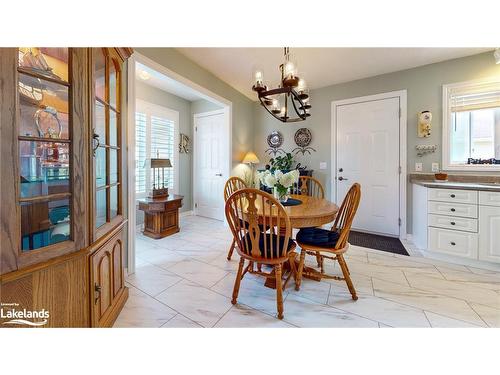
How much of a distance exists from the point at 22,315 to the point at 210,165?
12.0 ft

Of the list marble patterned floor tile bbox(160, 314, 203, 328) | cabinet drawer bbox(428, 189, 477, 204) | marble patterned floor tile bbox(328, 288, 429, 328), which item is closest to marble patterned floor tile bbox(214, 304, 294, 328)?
marble patterned floor tile bbox(160, 314, 203, 328)

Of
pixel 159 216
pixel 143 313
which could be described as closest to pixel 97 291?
pixel 143 313

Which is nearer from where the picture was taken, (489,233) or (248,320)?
(248,320)

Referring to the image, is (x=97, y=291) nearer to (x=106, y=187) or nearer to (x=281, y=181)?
(x=106, y=187)

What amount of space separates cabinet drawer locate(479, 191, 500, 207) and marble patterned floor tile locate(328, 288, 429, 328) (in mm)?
1541

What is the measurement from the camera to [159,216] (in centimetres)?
311

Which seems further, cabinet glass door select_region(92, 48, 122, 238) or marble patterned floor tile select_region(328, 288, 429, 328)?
marble patterned floor tile select_region(328, 288, 429, 328)

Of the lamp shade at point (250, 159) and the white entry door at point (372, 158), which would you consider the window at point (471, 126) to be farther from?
the lamp shade at point (250, 159)

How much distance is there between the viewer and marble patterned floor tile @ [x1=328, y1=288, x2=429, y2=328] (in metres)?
1.40

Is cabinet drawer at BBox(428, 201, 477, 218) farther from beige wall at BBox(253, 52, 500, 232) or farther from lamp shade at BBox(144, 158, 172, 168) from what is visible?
lamp shade at BBox(144, 158, 172, 168)

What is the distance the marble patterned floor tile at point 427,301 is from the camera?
1476 millimetres

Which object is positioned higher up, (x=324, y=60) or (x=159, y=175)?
(x=324, y=60)
